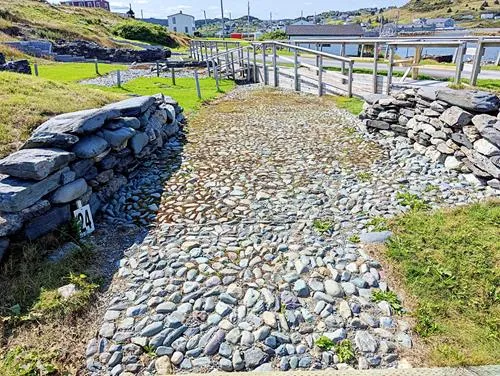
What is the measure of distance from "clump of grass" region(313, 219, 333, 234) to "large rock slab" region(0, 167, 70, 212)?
297cm

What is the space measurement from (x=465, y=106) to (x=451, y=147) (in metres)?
0.64

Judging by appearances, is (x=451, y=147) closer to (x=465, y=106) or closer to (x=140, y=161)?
(x=465, y=106)

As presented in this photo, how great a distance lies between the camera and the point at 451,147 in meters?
5.60

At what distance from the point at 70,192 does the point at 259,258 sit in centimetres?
225

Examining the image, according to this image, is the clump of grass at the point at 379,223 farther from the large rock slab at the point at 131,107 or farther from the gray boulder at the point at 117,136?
the large rock slab at the point at 131,107

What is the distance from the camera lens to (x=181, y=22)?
3671 inches

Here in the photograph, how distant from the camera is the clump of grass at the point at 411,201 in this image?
444 cm

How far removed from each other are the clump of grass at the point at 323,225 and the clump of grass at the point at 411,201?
1.07 meters

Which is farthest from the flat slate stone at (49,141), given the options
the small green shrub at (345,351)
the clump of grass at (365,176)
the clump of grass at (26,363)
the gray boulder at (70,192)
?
the clump of grass at (365,176)

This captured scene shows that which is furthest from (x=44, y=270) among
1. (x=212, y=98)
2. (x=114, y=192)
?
(x=212, y=98)

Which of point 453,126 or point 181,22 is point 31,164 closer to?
point 453,126

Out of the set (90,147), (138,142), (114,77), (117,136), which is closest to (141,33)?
(114,77)

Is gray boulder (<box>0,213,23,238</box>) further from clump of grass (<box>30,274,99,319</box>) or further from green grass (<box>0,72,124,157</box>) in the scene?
green grass (<box>0,72,124,157</box>)

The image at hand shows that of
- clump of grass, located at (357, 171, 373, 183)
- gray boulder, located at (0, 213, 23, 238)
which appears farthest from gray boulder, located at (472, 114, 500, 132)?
gray boulder, located at (0, 213, 23, 238)
